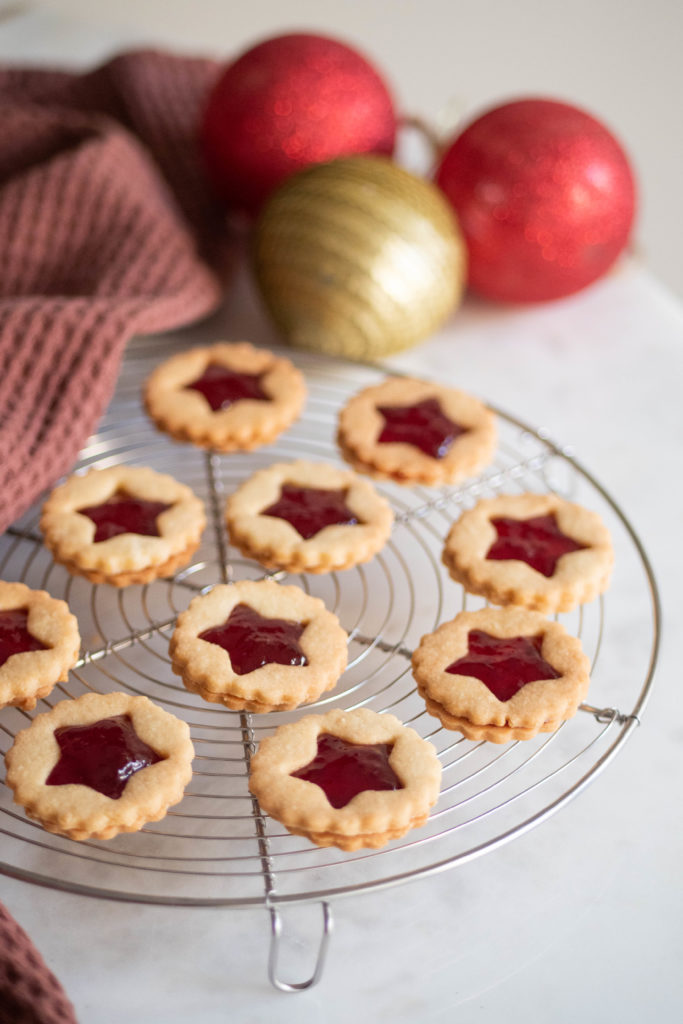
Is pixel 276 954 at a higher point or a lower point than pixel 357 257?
lower

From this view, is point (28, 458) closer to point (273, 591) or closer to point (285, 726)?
point (273, 591)

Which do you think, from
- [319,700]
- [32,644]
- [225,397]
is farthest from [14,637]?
[225,397]

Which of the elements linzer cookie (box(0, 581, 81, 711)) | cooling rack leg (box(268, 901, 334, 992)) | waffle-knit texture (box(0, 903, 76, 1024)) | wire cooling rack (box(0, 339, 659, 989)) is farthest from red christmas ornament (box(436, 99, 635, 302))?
waffle-knit texture (box(0, 903, 76, 1024))

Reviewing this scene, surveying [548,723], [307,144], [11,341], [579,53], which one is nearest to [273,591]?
[548,723]

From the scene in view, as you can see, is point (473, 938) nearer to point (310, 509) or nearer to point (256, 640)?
point (256, 640)

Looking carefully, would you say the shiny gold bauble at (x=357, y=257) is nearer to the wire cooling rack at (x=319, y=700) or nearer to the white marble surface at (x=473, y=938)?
the wire cooling rack at (x=319, y=700)

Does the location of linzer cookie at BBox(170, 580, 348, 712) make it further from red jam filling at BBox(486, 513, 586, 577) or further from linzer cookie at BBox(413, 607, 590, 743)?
red jam filling at BBox(486, 513, 586, 577)
